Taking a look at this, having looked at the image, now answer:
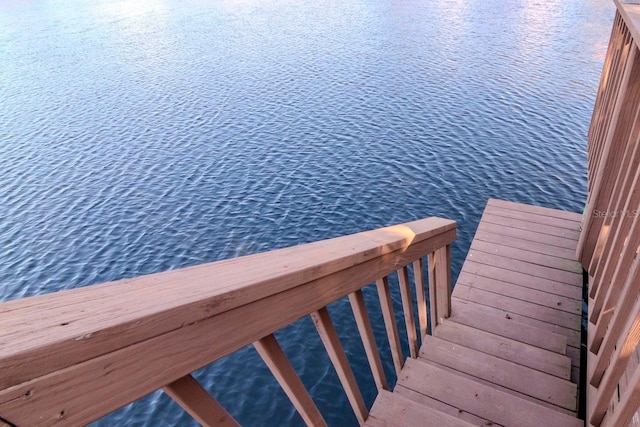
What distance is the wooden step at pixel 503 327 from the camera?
3557 mm

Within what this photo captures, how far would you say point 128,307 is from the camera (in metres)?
0.79

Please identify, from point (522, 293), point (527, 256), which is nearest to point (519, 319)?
point (522, 293)

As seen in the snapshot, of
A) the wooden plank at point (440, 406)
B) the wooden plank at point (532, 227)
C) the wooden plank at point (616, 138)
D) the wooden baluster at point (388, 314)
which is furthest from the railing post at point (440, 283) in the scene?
the wooden plank at point (532, 227)

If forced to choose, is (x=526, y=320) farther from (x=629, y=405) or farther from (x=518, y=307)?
(x=629, y=405)

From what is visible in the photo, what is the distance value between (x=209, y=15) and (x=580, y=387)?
44961 mm

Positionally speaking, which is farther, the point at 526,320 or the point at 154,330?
the point at 526,320

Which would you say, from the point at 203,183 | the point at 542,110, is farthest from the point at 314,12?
the point at 203,183

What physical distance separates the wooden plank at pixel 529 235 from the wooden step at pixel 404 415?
3559 millimetres

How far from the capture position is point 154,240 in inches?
500

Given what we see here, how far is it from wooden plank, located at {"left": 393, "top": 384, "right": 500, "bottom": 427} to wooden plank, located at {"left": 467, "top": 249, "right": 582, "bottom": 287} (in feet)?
8.50

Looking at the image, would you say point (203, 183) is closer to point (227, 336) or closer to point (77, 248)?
point (77, 248)

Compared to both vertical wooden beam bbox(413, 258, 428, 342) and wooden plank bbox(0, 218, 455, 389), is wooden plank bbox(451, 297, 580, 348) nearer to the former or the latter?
vertical wooden beam bbox(413, 258, 428, 342)

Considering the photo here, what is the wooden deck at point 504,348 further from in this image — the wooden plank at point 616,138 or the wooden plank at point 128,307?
the wooden plank at point 128,307

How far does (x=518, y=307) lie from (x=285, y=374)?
3580 millimetres
